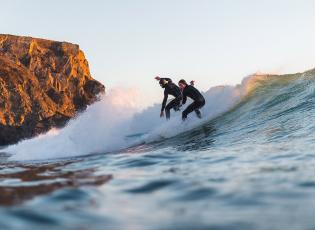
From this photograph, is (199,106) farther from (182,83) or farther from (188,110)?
(182,83)

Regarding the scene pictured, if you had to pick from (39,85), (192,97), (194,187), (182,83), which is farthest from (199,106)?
(39,85)

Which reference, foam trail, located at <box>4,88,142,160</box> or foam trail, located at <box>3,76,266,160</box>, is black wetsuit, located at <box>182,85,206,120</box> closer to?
foam trail, located at <box>3,76,266,160</box>

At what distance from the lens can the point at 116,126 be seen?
16.6 meters

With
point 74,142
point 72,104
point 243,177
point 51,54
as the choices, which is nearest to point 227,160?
point 243,177

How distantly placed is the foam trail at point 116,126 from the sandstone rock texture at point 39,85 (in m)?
19.9

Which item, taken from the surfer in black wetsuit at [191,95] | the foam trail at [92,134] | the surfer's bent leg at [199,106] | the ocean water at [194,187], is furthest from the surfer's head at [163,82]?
the ocean water at [194,187]

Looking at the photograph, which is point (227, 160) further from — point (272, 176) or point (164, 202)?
point (164, 202)

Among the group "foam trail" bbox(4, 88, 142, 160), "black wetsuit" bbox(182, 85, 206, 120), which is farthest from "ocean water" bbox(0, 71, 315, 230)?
"black wetsuit" bbox(182, 85, 206, 120)

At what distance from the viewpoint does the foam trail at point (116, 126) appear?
13.6m

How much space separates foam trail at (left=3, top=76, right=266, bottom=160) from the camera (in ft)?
44.6

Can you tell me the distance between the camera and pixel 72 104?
44562 mm

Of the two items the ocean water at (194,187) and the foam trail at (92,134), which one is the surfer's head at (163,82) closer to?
the foam trail at (92,134)

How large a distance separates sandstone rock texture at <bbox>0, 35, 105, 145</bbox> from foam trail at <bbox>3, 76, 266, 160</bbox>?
19.9 metres

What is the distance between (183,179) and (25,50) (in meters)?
41.8
